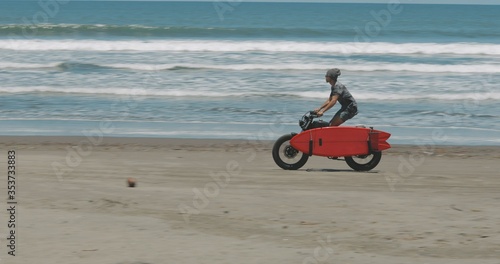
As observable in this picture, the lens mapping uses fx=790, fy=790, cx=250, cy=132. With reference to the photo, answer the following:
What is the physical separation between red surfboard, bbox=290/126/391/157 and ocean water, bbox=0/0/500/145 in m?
3.94

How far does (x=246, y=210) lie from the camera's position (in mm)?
8812

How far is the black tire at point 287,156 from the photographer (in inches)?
472

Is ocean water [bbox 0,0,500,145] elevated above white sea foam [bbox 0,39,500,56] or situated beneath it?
situated beneath

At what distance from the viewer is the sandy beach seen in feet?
23.4

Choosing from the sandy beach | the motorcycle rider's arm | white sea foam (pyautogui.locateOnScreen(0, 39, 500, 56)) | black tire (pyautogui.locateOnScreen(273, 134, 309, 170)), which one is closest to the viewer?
the sandy beach

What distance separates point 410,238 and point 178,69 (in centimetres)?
2248

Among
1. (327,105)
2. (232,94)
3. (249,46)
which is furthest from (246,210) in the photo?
(249,46)

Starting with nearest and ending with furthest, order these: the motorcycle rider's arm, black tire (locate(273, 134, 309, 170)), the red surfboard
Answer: the motorcycle rider's arm → the red surfboard → black tire (locate(273, 134, 309, 170))

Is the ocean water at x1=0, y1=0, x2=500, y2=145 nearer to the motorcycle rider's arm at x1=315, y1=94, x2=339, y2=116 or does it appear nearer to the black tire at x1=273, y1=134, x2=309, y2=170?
the black tire at x1=273, y1=134, x2=309, y2=170

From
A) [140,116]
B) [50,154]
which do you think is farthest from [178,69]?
[50,154]

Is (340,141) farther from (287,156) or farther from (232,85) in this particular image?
(232,85)

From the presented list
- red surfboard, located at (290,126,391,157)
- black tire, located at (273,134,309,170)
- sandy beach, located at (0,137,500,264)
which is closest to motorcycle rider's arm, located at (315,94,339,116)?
red surfboard, located at (290,126,391,157)

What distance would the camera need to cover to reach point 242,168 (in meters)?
12.2

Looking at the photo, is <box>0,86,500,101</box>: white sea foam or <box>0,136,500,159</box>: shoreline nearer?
<box>0,136,500,159</box>: shoreline
